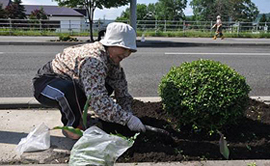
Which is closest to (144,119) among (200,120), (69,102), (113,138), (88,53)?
(200,120)

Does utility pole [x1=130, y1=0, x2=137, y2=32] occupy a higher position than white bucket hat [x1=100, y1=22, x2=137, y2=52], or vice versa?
utility pole [x1=130, y1=0, x2=137, y2=32]

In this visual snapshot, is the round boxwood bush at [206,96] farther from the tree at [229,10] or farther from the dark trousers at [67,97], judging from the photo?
the tree at [229,10]

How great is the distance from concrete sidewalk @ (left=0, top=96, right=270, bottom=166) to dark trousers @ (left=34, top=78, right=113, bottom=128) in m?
0.23

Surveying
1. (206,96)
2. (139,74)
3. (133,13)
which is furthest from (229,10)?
(206,96)

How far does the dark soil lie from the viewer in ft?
6.41

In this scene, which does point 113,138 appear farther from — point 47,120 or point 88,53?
point 47,120

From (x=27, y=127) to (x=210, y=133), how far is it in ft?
5.70

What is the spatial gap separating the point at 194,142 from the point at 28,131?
1.55 meters

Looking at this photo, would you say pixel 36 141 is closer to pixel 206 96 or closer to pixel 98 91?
pixel 98 91

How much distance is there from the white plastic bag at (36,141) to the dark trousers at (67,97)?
23 cm

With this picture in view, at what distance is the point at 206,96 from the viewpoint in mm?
2129

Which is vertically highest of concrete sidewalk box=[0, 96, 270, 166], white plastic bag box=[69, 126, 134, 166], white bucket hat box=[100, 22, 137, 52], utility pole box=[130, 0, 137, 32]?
utility pole box=[130, 0, 137, 32]

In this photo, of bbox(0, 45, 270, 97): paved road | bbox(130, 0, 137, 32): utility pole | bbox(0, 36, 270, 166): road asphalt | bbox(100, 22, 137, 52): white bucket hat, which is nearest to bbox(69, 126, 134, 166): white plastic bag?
bbox(0, 36, 270, 166): road asphalt

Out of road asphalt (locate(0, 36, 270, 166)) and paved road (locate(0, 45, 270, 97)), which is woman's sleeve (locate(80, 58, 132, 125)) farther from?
paved road (locate(0, 45, 270, 97))
